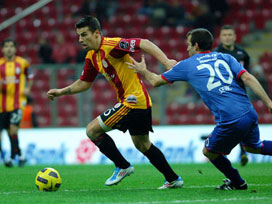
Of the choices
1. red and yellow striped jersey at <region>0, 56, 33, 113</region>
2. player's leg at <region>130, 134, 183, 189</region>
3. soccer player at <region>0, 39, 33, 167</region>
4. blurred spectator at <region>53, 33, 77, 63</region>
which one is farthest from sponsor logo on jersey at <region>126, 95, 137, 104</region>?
blurred spectator at <region>53, 33, 77, 63</region>

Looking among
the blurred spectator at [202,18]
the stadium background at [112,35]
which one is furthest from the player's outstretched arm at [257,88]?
the blurred spectator at [202,18]

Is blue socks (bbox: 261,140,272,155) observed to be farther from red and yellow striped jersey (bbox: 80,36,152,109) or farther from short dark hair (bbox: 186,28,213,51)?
red and yellow striped jersey (bbox: 80,36,152,109)

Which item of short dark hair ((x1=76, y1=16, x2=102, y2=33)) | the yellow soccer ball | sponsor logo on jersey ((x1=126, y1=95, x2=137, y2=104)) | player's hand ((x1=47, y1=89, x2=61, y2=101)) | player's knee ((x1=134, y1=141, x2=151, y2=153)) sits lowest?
the yellow soccer ball

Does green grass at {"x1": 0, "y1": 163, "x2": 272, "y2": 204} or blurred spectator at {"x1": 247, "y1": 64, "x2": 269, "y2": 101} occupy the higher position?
blurred spectator at {"x1": 247, "y1": 64, "x2": 269, "y2": 101}

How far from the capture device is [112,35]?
62.7ft

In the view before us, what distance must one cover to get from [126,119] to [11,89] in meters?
5.59

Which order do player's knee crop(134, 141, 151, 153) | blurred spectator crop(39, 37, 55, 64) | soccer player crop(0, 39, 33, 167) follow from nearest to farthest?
player's knee crop(134, 141, 151, 153) → soccer player crop(0, 39, 33, 167) → blurred spectator crop(39, 37, 55, 64)

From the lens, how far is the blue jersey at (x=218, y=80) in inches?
259

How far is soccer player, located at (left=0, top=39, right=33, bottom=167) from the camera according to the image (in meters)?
12.0

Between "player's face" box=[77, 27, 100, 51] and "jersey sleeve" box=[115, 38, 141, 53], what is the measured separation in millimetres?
293

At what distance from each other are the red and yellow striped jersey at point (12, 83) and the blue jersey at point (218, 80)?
6087mm

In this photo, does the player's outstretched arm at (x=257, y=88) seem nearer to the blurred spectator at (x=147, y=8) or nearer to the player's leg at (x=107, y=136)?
the player's leg at (x=107, y=136)

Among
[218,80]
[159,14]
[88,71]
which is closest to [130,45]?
[88,71]

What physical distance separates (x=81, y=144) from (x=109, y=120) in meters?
7.30
